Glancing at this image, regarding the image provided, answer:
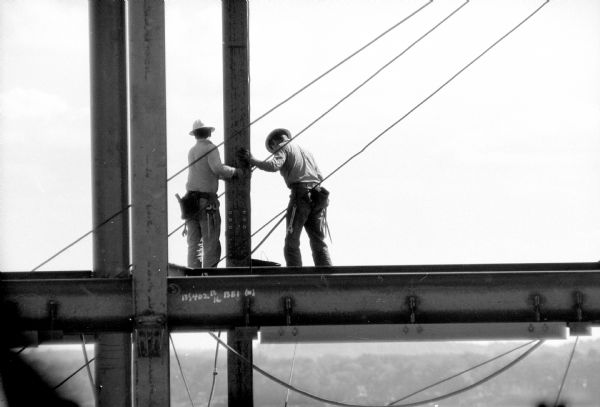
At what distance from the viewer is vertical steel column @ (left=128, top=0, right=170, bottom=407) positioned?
35.9 ft

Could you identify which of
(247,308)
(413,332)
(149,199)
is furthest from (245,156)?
(413,332)

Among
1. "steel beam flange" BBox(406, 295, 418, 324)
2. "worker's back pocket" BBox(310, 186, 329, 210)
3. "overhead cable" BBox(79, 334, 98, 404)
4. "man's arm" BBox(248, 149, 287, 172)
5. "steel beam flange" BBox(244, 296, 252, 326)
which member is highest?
"man's arm" BBox(248, 149, 287, 172)

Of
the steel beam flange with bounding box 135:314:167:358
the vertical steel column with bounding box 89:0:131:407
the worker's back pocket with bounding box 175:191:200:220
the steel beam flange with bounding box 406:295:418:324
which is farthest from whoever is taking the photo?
the worker's back pocket with bounding box 175:191:200:220

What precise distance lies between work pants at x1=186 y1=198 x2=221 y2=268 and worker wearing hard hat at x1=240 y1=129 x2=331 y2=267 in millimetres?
818

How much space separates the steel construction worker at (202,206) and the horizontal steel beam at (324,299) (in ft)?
12.6

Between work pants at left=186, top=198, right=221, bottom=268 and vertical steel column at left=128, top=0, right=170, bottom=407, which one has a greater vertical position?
work pants at left=186, top=198, right=221, bottom=268

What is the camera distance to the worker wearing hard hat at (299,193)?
48.4 feet

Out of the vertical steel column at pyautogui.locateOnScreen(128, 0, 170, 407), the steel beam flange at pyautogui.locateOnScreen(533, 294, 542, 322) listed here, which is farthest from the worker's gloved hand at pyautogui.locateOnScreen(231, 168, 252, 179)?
the steel beam flange at pyautogui.locateOnScreen(533, 294, 542, 322)

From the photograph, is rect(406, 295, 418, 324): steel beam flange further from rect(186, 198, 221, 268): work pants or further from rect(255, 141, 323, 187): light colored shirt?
rect(186, 198, 221, 268): work pants

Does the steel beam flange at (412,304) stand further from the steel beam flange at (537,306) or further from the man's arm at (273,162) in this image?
the man's arm at (273,162)

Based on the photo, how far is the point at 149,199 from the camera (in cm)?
1101

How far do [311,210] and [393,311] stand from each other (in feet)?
13.7

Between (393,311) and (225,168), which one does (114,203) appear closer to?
(225,168)

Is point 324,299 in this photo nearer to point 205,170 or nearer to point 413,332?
point 413,332
